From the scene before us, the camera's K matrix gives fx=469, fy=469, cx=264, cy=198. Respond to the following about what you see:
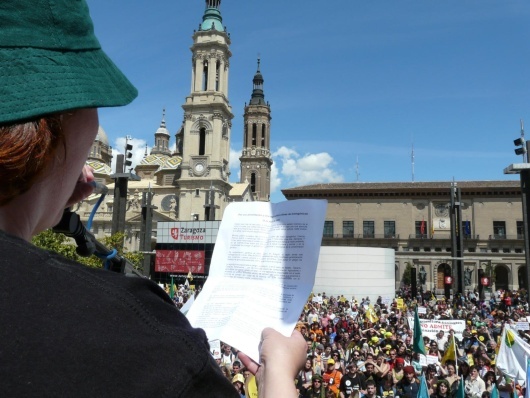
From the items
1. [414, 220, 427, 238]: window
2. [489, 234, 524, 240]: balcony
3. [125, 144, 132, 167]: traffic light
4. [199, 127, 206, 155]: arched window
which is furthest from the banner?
[489, 234, 524, 240]: balcony

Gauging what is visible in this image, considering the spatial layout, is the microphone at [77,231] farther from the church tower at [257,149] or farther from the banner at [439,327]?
the church tower at [257,149]

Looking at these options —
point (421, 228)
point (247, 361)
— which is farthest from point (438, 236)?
point (247, 361)

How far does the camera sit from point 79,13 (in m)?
0.98

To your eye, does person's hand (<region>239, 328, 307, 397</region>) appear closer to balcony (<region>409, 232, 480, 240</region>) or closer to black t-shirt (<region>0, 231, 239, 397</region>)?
black t-shirt (<region>0, 231, 239, 397</region>)

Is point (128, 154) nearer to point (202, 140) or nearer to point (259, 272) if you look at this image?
point (259, 272)

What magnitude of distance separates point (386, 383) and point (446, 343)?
515 centimetres

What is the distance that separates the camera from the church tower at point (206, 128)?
63.1 metres

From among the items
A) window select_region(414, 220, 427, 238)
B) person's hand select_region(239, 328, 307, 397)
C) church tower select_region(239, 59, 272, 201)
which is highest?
church tower select_region(239, 59, 272, 201)

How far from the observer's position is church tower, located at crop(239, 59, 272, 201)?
3900 inches

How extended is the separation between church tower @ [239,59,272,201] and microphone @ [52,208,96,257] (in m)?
94.8

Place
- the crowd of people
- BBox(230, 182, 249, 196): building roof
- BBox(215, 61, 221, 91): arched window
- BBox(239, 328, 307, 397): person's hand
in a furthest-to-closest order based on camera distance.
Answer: BBox(230, 182, 249, 196): building roof → BBox(215, 61, 221, 91): arched window → the crowd of people → BBox(239, 328, 307, 397): person's hand

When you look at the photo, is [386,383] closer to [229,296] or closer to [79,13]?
[229,296]

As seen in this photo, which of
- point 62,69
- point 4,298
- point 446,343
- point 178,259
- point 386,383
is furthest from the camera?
point 178,259

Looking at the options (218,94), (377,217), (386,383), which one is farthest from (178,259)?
(386,383)
